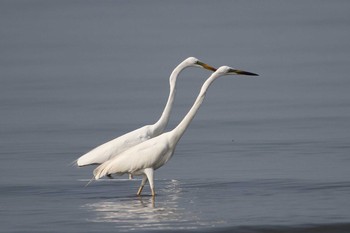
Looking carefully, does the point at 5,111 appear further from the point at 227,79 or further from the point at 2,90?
the point at 227,79

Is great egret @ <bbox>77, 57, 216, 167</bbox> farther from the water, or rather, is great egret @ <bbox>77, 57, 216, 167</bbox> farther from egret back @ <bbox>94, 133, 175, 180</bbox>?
egret back @ <bbox>94, 133, 175, 180</bbox>

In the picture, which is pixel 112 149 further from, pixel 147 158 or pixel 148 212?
pixel 148 212

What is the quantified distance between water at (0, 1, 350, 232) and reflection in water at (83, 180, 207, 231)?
0.08 ft

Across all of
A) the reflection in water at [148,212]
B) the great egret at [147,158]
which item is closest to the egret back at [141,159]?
the great egret at [147,158]

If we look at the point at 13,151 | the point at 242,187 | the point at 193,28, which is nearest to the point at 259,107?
the point at 13,151

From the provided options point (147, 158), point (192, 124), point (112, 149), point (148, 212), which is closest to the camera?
point (148, 212)

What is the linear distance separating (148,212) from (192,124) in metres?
7.95

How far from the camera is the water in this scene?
14953mm

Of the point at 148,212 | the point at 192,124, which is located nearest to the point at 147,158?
the point at 148,212

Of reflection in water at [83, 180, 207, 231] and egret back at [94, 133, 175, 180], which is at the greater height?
egret back at [94, 133, 175, 180]

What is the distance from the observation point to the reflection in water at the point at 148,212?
14234 mm

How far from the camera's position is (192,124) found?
22969 millimetres

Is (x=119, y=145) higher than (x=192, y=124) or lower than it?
lower

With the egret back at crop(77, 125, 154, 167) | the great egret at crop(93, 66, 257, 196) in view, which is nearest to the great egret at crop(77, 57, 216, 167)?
the egret back at crop(77, 125, 154, 167)
